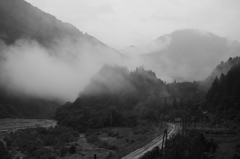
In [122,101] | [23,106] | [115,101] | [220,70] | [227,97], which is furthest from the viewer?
[23,106]

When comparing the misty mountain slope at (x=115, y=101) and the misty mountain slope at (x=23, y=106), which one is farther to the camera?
the misty mountain slope at (x=23, y=106)

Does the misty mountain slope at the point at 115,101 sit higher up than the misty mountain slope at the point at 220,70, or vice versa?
the misty mountain slope at the point at 220,70

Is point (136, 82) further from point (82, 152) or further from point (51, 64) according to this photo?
point (51, 64)

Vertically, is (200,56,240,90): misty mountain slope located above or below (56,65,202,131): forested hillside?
above

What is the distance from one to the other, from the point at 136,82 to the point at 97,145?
207 feet

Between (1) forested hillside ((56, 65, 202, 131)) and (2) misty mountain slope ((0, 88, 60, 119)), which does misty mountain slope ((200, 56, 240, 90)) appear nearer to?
(1) forested hillside ((56, 65, 202, 131))

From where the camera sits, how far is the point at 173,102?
104 m

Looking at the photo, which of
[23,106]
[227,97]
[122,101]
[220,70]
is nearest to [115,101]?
[122,101]

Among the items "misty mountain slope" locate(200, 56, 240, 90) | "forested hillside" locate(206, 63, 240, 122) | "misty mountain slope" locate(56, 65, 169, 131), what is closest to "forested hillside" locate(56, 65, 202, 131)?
"misty mountain slope" locate(56, 65, 169, 131)

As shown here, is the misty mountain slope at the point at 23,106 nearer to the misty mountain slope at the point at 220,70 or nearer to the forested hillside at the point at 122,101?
the forested hillside at the point at 122,101

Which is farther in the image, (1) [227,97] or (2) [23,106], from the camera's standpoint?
(2) [23,106]

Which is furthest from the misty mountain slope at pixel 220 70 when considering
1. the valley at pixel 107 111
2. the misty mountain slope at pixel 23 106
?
the misty mountain slope at pixel 23 106

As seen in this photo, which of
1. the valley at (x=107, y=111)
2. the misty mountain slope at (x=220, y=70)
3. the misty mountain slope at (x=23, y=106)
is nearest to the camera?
the valley at (x=107, y=111)

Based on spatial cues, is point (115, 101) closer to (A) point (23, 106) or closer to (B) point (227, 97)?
(B) point (227, 97)
